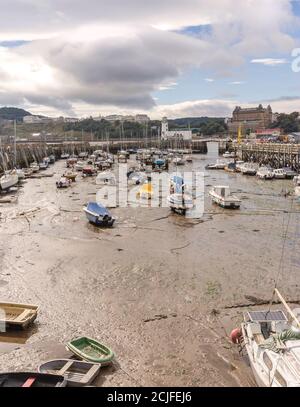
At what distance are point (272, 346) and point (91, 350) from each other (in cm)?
569

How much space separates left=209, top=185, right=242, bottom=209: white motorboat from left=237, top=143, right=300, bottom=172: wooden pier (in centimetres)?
2720

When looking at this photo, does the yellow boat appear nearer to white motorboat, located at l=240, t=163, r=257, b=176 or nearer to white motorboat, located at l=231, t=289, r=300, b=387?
white motorboat, located at l=240, t=163, r=257, b=176

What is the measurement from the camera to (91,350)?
45.3 ft

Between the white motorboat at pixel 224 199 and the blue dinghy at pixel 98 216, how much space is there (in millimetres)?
11699

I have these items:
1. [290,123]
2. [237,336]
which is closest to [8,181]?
[237,336]

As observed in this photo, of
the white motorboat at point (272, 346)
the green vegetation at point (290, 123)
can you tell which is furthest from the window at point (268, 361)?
the green vegetation at point (290, 123)

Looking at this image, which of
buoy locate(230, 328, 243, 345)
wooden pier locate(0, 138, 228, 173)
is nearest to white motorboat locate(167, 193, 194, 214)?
buoy locate(230, 328, 243, 345)

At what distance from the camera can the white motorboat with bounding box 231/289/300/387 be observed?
35.8ft
